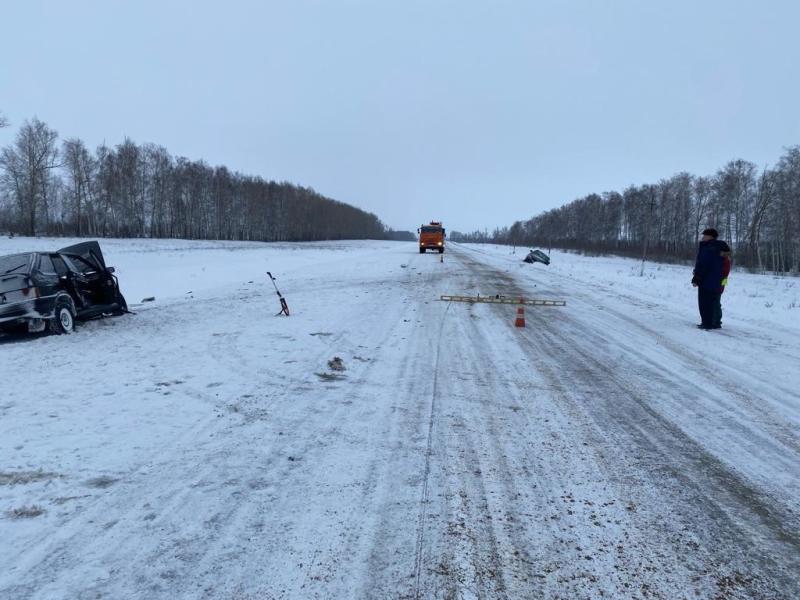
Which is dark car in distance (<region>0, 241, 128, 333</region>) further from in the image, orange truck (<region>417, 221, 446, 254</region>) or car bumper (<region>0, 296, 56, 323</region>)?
orange truck (<region>417, 221, 446, 254</region>)

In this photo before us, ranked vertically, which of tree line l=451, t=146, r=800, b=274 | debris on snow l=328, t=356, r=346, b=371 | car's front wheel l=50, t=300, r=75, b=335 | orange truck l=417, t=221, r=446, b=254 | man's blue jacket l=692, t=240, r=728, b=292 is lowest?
debris on snow l=328, t=356, r=346, b=371

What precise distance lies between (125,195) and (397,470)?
246 feet

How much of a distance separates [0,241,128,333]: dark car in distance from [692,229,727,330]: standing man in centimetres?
1256

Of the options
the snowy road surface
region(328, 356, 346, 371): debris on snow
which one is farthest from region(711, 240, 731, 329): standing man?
region(328, 356, 346, 371): debris on snow

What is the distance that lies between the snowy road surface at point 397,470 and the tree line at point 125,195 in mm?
44895

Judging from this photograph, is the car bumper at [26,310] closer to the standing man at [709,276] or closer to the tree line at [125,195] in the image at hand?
the standing man at [709,276]

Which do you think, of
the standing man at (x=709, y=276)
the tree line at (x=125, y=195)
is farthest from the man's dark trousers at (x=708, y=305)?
the tree line at (x=125, y=195)

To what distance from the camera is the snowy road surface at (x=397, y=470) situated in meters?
2.50

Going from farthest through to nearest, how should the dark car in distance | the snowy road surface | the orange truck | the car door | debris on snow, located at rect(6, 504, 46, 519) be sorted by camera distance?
the orange truck, the car door, the dark car in distance, debris on snow, located at rect(6, 504, 46, 519), the snowy road surface

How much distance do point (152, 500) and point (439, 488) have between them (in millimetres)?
1958

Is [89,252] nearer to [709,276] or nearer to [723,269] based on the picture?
[709,276]

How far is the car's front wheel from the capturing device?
8.77 meters

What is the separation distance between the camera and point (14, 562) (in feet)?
8.26

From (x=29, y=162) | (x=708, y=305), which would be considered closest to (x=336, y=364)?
(x=708, y=305)
